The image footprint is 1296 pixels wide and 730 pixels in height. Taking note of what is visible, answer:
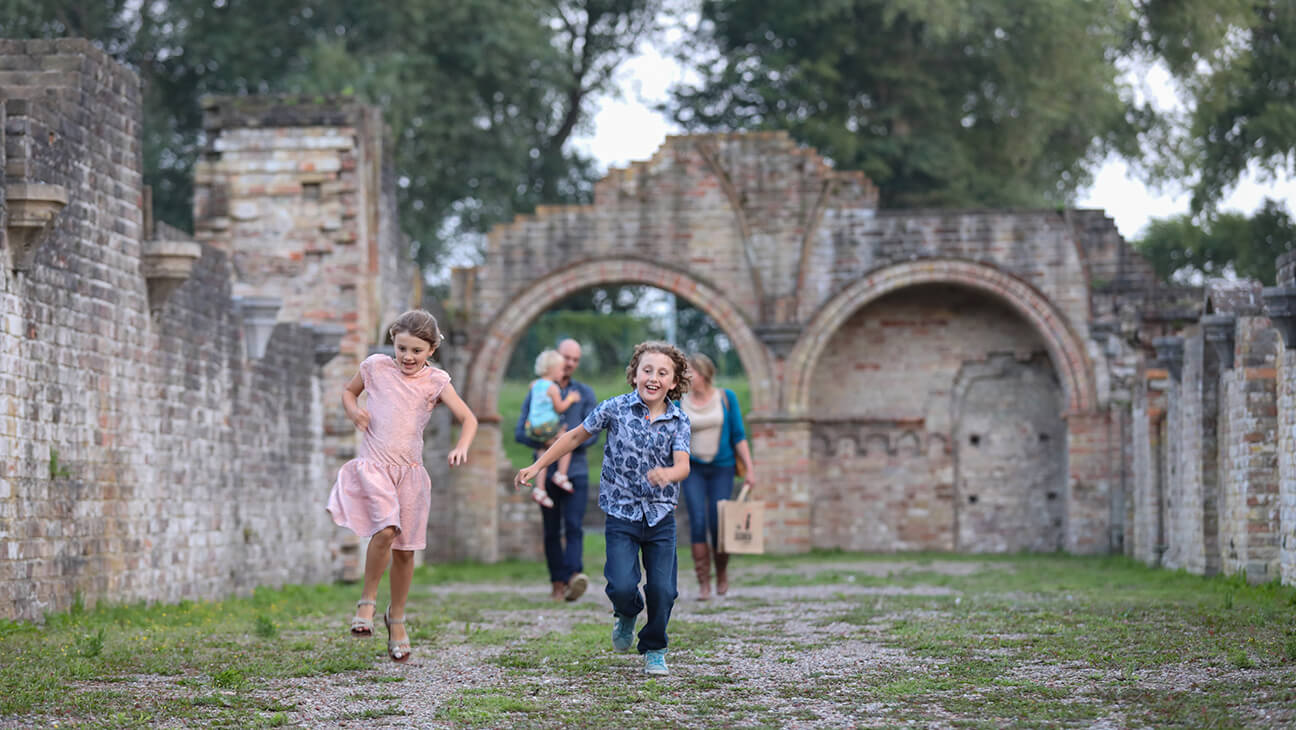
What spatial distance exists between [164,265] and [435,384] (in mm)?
4594

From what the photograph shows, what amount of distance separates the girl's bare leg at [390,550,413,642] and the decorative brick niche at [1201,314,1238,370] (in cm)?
770

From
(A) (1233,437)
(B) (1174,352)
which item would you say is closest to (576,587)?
(A) (1233,437)

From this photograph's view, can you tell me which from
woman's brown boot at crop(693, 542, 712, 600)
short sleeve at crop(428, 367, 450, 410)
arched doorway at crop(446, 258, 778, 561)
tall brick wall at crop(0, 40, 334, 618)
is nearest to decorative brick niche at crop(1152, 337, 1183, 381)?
woman's brown boot at crop(693, 542, 712, 600)

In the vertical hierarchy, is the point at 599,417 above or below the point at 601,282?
below

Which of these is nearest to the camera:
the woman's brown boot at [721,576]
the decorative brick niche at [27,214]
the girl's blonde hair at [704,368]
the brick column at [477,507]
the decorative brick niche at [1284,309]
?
the decorative brick niche at [27,214]

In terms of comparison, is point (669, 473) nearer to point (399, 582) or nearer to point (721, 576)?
point (399, 582)

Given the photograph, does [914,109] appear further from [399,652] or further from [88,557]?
[399,652]

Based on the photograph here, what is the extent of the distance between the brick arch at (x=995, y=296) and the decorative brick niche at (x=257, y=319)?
10205mm

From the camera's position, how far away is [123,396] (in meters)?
11.4

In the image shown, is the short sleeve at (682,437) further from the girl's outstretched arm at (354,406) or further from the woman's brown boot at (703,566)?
the woman's brown boot at (703,566)

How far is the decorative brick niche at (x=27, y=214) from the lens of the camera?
9461mm

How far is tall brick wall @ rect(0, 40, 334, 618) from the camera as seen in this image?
976cm

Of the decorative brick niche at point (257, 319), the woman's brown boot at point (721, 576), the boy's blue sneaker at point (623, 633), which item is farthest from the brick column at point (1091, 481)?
the boy's blue sneaker at point (623, 633)

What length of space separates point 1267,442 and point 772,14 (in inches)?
761
